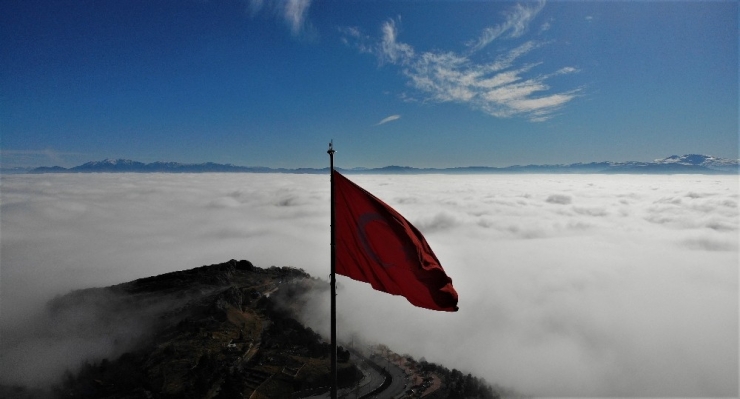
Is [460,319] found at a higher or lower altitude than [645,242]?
lower

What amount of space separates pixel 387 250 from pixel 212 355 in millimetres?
68137

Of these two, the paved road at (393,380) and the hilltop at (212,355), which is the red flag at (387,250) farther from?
the paved road at (393,380)

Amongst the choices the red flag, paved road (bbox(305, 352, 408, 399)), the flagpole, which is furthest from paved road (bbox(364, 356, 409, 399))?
the red flag

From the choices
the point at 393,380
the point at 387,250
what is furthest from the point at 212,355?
the point at 387,250

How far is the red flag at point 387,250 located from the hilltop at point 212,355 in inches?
2154

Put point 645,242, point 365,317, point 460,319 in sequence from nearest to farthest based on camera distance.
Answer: point 365,317 → point 460,319 → point 645,242

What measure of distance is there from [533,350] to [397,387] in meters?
57.0

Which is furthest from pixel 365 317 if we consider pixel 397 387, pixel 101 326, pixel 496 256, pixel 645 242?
pixel 645 242

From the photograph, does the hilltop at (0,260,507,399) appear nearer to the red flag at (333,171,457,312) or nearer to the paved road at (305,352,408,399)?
the paved road at (305,352,408,399)

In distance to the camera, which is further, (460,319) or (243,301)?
(460,319)

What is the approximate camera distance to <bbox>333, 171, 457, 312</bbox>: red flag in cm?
1428

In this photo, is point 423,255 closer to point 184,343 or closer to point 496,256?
point 184,343

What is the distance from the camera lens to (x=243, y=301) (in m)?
102

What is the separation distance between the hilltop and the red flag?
5471 cm
